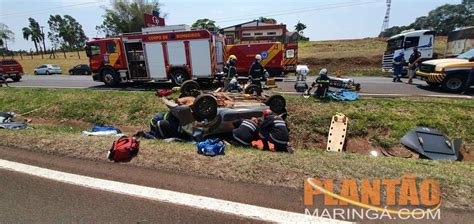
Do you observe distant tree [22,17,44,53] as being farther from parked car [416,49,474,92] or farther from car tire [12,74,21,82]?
parked car [416,49,474,92]

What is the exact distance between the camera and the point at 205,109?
20.8 feet

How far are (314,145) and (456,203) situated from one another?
14.8 feet

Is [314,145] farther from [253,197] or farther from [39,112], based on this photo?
[39,112]

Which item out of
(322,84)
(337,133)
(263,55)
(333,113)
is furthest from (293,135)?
(263,55)

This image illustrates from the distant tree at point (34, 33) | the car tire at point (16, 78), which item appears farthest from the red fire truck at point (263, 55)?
the distant tree at point (34, 33)

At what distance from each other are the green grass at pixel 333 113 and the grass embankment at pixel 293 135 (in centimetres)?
2

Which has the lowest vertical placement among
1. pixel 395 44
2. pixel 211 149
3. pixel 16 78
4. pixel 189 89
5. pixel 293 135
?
pixel 293 135

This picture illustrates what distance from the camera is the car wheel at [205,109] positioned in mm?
6323

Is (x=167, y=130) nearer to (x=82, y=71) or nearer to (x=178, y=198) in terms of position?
(x=178, y=198)

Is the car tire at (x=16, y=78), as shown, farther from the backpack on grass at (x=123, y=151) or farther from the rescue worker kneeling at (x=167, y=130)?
the backpack on grass at (x=123, y=151)

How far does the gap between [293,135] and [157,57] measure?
9.03 m

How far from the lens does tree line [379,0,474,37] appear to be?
67.1 m

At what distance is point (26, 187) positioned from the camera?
11.6ft

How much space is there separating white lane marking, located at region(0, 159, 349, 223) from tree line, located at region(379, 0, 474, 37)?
75640 mm
